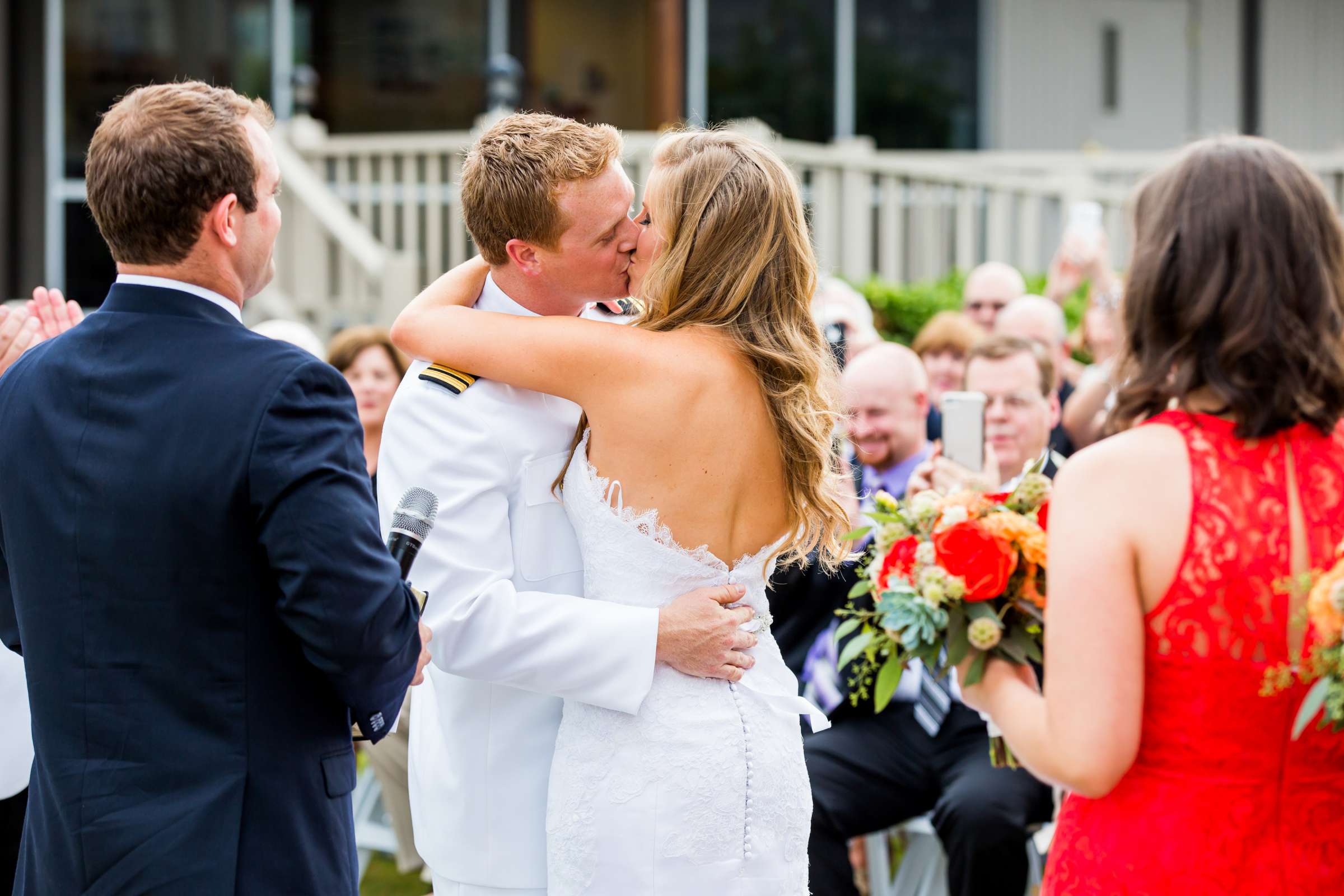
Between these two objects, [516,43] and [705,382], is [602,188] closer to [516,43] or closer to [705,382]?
[705,382]

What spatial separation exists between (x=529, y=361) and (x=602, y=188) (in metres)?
0.39

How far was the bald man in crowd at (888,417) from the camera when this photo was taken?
199 inches

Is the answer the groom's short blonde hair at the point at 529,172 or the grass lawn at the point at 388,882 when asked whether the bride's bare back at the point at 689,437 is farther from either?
the grass lawn at the point at 388,882

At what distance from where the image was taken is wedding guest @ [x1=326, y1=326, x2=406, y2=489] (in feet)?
17.7

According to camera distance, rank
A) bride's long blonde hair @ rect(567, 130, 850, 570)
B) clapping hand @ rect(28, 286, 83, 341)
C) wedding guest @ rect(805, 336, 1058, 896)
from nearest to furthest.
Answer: bride's long blonde hair @ rect(567, 130, 850, 570)
clapping hand @ rect(28, 286, 83, 341)
wedding guest @ rect(805, 336, 1058, 896)

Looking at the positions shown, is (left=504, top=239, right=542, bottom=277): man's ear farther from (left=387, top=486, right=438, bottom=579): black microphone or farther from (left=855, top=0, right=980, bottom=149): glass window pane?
(left=855, top=0, right=980, bottom=149): glass window pane

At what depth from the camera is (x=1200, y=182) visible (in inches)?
75.8

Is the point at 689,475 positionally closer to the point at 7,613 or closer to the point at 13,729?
the point at 7,613

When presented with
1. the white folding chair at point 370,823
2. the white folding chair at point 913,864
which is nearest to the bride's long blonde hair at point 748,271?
the white folding chair at point 913,864

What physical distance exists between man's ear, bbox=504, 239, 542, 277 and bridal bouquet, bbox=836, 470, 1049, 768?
0.83m

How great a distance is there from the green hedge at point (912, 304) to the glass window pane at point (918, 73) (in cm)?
362

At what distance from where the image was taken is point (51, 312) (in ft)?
9.30

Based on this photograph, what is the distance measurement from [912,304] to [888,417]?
5065mm

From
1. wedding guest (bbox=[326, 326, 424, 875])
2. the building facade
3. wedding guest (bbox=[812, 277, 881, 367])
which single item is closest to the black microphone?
wedding guest (bbox=[326, 326, 424, 875])
